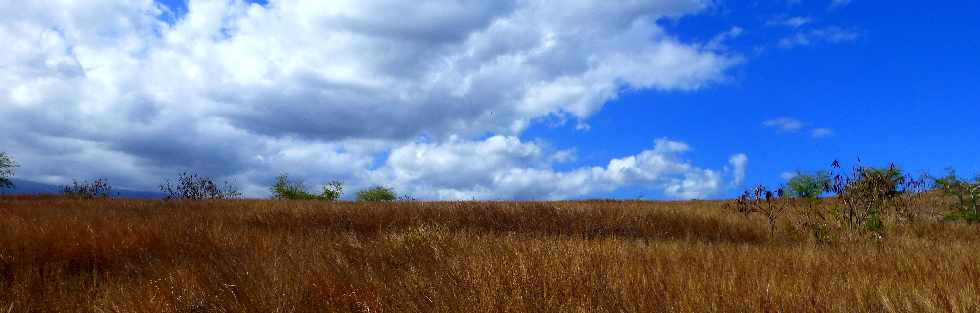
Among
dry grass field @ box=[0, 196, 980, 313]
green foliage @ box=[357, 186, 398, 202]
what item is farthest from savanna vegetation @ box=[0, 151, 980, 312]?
green foliage @ box=[357, 186, 398, 202]

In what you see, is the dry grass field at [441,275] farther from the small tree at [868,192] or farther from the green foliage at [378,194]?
the green foliage at [378,194]

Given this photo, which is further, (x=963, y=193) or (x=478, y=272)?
(x=963, y=193)

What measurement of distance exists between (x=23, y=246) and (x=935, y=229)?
46.3ft

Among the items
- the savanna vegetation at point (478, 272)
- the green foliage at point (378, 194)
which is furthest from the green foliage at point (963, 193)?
the green foliage at point (378, 194)

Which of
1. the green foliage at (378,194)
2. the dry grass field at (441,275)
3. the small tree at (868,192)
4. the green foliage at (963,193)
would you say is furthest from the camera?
the green foliage at (378,194)

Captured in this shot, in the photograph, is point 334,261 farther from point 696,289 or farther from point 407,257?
point 696,289

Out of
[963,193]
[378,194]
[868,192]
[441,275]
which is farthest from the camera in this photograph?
[378,194]

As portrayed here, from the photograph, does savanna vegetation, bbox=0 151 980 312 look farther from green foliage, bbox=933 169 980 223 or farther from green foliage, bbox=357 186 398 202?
green foliage, bbox=357 186 398 202

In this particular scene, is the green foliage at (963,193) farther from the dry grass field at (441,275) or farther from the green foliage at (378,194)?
the green foliage at (378,194)

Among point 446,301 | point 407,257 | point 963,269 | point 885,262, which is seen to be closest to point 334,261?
point 407,257

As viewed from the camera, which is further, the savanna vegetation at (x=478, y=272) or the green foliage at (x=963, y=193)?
the green foliage at (x=963, y=193)

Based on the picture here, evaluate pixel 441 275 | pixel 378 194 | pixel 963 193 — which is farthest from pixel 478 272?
pixel 378 194

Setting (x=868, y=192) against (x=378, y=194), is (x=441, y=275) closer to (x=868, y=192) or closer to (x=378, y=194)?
(x=868, y=192)

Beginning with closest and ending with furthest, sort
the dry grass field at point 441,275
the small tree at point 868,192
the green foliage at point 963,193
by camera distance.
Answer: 1. the dry grass field at point 441,275
2. the small tree at point 868,192
3. the green foliage at point 963,193
